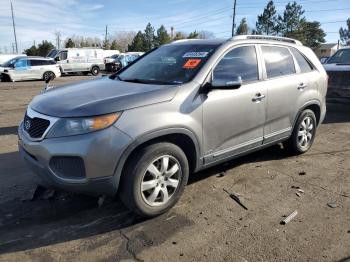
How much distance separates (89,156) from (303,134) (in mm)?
3701

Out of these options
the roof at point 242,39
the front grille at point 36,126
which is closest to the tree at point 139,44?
the roof at point 242,39

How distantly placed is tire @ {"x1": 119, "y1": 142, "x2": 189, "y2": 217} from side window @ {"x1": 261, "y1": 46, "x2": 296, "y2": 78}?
1.92m

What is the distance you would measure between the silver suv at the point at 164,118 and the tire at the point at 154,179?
10mm

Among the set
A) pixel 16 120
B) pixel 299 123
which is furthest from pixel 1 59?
pixel 299 123

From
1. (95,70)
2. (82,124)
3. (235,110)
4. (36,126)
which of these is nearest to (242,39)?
(235,110)

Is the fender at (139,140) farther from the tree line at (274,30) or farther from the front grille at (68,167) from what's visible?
the tree line at (274,30)

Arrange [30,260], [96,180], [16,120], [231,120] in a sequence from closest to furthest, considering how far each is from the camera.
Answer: [30,260]
[96,180]
[231,120]
[16,120]

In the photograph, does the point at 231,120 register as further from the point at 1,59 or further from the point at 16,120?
the point at 1,59

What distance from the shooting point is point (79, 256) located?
322cm

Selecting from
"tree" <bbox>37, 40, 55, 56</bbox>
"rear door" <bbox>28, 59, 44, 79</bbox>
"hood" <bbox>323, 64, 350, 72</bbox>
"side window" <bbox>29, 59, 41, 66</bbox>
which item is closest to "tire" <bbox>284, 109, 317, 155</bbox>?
"hood" <bbox>323, 64, 350, 72</bbox>

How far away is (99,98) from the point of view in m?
3.67

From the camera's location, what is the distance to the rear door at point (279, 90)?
4941mm

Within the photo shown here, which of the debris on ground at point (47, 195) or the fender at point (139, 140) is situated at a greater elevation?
the fender at point (139, 140)

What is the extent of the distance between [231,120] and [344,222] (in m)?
1.58
